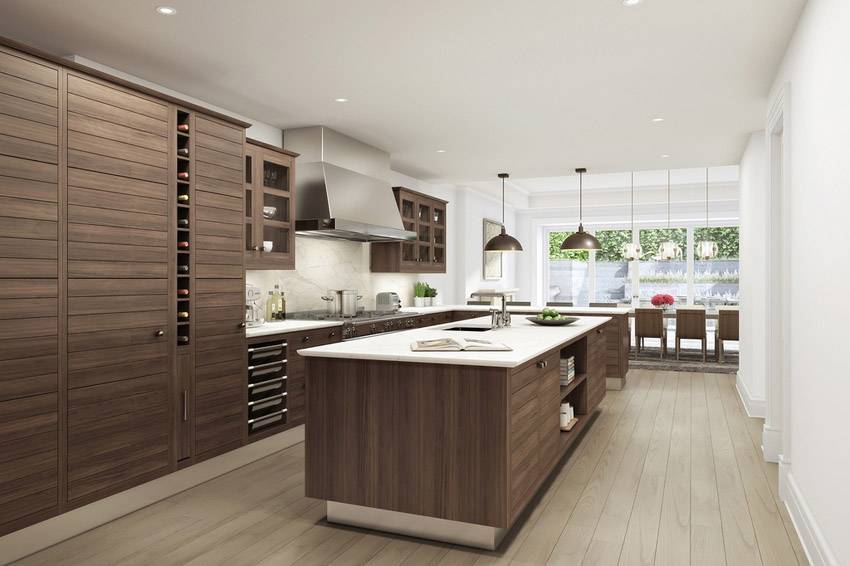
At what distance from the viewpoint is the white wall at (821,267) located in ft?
7.06

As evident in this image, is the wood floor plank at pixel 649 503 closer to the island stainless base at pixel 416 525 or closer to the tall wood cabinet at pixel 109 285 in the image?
the island stainless base at pixel 416 525

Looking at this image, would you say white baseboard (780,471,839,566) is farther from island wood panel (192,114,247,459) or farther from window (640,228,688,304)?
window (640,228,688,304)

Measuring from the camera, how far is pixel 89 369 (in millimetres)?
2902

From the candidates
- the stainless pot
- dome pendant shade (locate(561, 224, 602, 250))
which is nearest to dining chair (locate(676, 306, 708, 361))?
dome pendant shade (locate(561, 224, 602, 250))

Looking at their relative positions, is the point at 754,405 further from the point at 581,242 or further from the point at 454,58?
the point at 454,58

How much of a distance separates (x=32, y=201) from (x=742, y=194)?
6.25 metres

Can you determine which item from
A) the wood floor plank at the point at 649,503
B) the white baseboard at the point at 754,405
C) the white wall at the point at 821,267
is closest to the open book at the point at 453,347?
the wood floor plank at the point at 649,503

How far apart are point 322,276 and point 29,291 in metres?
3.25

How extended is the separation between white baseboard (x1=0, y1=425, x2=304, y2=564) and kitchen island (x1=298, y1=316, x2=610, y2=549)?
0.97 metres

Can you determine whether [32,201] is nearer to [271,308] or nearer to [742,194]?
[271,308]

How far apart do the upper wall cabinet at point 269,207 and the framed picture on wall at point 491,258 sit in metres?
5.12

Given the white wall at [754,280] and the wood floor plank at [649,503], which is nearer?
the wood floor plank at [649,503]

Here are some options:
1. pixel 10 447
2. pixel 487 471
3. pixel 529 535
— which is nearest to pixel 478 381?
pixel 487 471

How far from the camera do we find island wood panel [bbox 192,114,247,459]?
3.55 meters
